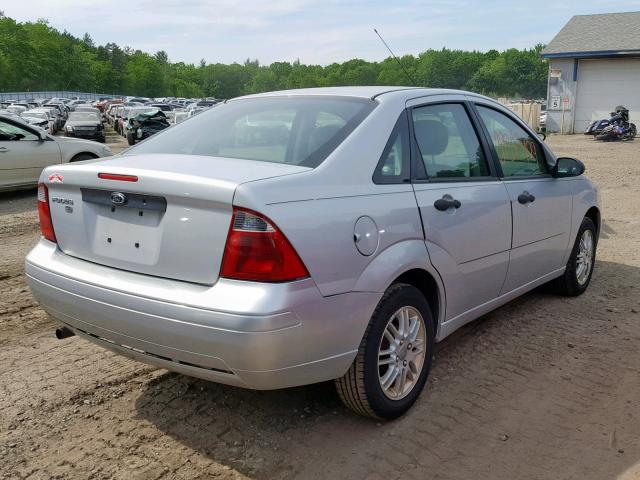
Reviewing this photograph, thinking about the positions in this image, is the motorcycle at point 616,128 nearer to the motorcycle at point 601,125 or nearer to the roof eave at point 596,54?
the motorcycle at point 601,125

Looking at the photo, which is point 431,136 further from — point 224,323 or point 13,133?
point 13,133

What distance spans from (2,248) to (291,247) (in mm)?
5824

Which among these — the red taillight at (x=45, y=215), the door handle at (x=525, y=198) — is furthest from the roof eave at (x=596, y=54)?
the red taillight at (x=45, y=215)

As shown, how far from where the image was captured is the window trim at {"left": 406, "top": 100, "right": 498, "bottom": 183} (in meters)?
3.45

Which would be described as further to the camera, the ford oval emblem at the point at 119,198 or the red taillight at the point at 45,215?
the red taillight at the point at 45,215

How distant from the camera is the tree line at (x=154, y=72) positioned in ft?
330

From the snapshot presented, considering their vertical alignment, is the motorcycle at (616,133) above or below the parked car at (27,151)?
below

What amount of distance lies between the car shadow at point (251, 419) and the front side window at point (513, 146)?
1.42 metres

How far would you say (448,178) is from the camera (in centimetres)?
367

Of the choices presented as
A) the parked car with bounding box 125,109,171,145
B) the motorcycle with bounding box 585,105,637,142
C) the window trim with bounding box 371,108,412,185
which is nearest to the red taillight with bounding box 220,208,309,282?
the window trim with bounding box 371,108,412,185

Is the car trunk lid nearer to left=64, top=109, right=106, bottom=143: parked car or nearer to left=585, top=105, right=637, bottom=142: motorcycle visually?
left=585, top=105, right=637, bottom=142: motorcycle

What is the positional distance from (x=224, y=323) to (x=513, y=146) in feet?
9.14

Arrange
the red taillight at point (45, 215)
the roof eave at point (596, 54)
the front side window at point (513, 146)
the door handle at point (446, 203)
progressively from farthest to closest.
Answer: the roof eave at point (596, 54)
the front side window at point (513, 146)
the door handle at point (446, 203)
the red taillight at point (45, 215)

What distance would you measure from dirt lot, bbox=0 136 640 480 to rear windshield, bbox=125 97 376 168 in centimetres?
137
